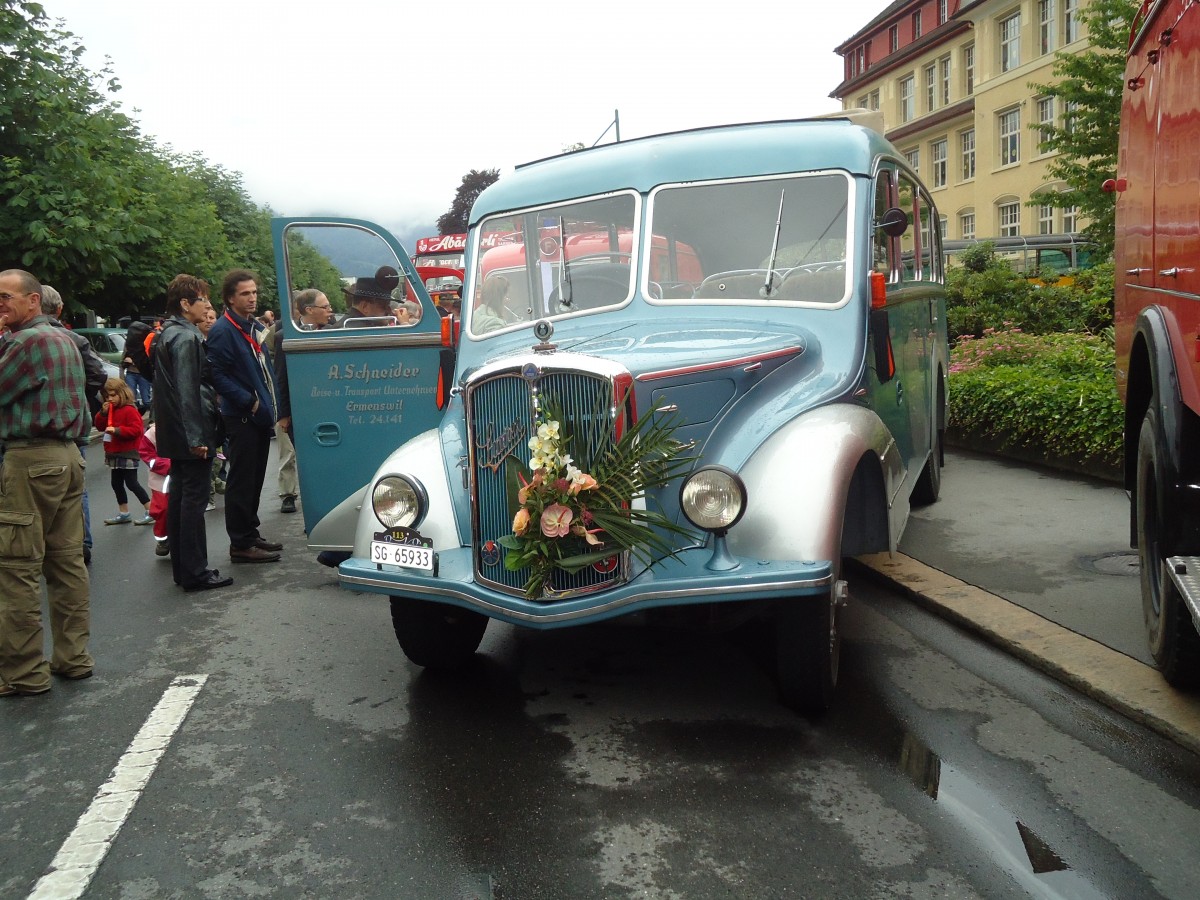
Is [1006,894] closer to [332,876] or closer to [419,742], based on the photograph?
[332,876]

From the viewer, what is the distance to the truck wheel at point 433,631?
5.05 meters

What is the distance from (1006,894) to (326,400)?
16.7 ft

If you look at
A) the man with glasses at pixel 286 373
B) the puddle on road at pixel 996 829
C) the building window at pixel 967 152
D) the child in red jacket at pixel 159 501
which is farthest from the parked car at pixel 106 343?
the building window at pixel 967 152

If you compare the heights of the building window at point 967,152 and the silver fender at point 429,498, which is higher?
the building window at point 967,152

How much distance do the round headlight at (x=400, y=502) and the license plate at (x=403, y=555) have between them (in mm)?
118

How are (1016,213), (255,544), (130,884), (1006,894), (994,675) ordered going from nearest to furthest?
(1006,894) → (130,884) → (994,675) → (255,544) → (1016,213)

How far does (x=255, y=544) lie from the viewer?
8281mm

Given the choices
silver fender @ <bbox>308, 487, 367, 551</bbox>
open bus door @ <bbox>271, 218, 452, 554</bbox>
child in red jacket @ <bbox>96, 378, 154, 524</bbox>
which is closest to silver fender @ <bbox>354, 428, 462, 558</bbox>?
silver fender @ <bbox>308, 487, 367, 551</bbox>

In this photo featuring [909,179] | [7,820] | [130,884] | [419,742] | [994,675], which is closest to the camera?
[130,884]

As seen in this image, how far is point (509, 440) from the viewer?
455 cm

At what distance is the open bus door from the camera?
7000 millimetres

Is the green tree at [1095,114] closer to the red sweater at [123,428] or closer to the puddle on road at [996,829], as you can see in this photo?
the red sweater at [123,428]

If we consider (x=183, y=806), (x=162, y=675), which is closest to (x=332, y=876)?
(x=183, y=806)

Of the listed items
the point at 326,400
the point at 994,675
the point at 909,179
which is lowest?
the point at 994,675
